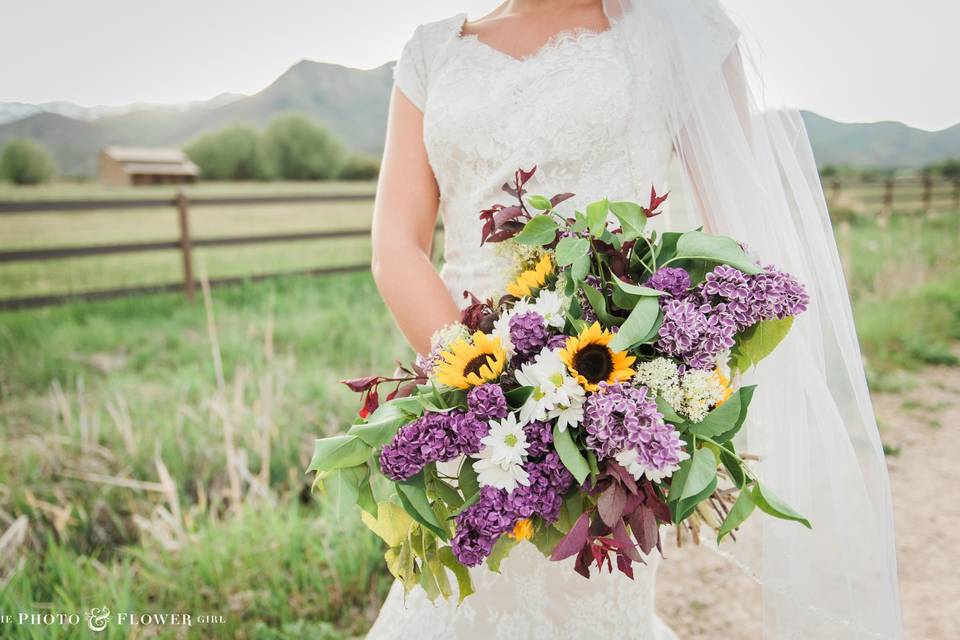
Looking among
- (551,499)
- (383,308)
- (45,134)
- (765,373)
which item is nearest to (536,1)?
(765,373)

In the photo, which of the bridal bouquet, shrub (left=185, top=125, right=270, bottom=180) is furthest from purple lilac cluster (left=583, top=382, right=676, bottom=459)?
shrub (left=185, top=125, right=270, bottom=180)

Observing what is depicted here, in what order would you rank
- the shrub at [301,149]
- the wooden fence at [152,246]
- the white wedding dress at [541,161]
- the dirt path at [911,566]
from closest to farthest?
the white wedding dress at [541,161], the dirt path at [911,566], the wooden fence at [152,246], the shrub at [301,149]

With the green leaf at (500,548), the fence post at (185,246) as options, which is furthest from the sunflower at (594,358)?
the fence post at (185,246)

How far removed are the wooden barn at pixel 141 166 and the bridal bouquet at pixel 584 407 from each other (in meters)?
14.8

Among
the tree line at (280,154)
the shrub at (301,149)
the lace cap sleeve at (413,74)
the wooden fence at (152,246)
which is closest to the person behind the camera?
the lace cap sleeve at (413,74)

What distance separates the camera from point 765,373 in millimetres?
1565

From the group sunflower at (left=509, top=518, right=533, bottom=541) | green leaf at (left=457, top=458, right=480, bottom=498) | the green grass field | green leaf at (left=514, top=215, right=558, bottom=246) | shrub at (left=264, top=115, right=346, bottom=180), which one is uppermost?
shrub at (left=264, top=115, right=346, bottom=180)

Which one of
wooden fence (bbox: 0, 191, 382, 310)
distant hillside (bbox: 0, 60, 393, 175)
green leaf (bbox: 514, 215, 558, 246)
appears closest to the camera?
green leaf (bbox: 514, 215, 558, 246)

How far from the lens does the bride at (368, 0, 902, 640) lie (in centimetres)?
148

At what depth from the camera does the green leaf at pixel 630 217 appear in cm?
112

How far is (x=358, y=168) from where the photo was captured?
18.3 m

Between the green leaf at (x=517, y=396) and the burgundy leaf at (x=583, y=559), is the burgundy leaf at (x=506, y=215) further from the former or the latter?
the burgundy leaf at (x=583, y=559)

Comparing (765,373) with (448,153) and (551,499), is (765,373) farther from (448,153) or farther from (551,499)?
(448,153)

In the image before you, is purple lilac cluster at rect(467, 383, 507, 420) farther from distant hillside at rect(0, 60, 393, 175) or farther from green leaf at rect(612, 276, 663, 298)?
distant hillside at rect(0, 60, 393, 175)
